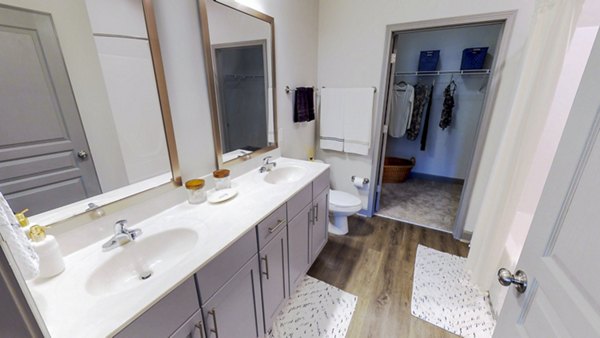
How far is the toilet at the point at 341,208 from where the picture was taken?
233 cm

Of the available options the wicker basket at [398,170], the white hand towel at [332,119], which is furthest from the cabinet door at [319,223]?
the wicker basket at [398,170]

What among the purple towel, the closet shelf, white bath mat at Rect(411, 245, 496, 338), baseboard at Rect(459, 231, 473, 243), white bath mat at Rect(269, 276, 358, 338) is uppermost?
the closet shelf

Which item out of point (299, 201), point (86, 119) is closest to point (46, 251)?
point (86, 119)

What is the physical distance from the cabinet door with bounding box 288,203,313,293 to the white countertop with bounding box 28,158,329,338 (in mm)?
256

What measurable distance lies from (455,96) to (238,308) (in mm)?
3767

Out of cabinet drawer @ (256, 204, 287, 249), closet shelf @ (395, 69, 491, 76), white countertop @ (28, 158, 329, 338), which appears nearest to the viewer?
white countertop @ (28, 158, 329, 338)

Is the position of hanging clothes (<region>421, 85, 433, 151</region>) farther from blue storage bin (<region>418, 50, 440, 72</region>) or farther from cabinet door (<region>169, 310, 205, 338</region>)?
cabinet door (<region>169, 310, 205, 338</region>)

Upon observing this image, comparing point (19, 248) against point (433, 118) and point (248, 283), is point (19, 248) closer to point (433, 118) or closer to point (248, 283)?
point (248, 283)

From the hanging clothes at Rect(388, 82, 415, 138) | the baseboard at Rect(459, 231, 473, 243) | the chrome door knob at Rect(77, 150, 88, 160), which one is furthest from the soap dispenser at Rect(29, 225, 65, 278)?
the hanging clothes at Rect(388, 82, 415, 138)

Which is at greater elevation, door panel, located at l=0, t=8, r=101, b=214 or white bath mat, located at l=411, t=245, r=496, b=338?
door panel, located at l=0, t=8, r=101, b=214

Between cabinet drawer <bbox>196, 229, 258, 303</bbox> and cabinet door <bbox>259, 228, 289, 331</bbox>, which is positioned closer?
cabinet drawer <bbox>196, 229, 258, 303</bbox>

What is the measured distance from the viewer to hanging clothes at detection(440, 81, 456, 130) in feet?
10.9

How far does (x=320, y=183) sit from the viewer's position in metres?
1.90

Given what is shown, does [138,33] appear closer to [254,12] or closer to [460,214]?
[254,12]
